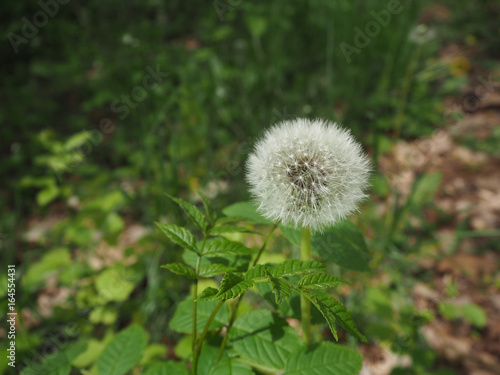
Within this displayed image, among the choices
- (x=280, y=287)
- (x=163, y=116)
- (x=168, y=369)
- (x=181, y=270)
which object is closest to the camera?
(x=280, y=287)

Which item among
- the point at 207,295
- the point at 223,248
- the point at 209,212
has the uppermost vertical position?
the point at 209,212

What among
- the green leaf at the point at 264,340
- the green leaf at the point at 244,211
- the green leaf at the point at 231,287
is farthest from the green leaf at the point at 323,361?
the green leaf at the point at 244,211

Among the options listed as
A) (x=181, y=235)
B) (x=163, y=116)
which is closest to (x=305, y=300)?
(x=181, y=235)

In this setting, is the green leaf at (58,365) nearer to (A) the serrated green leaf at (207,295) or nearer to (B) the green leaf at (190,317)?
(B) the green leaf at (190,317)

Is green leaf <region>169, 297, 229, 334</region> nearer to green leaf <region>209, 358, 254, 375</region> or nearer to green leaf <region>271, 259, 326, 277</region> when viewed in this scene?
green leaf <region>209, 358, 254, 375</region>

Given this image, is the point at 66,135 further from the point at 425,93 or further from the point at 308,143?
the point at 425,93

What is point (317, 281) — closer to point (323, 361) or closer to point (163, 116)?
point (323, 361)

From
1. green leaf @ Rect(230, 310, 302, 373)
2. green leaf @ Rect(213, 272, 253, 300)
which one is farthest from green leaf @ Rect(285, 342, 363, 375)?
green leaf @ Rect(213, 272, 253, 300)
